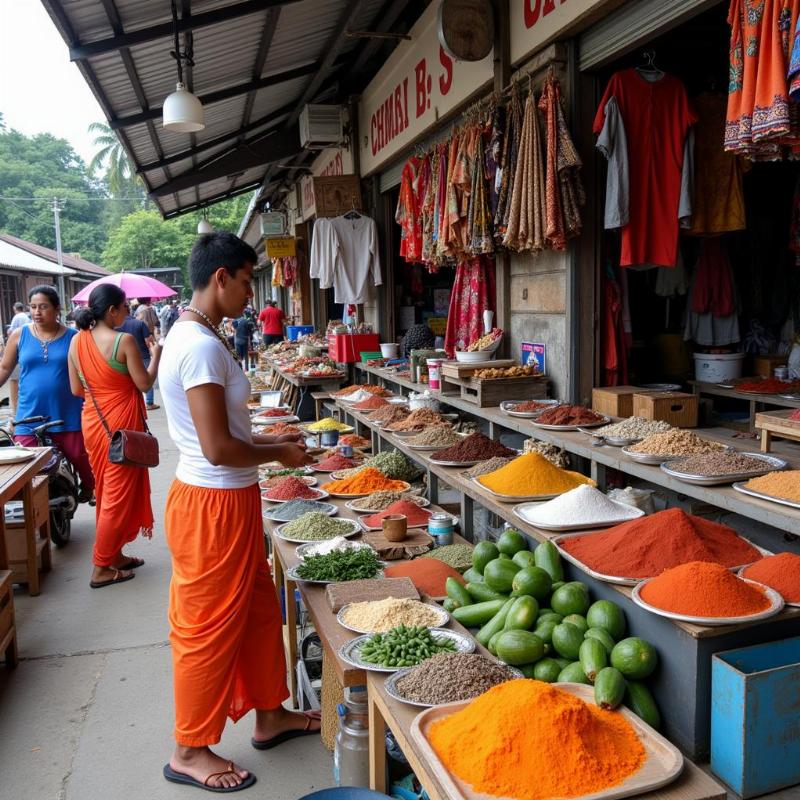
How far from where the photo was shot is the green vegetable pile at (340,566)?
118 inches

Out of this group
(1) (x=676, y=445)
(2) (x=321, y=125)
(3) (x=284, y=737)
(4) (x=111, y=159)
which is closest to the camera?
(3) (x=284, y=737)

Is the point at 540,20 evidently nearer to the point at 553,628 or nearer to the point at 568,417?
the point at 568,417

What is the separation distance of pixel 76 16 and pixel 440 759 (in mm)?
5374

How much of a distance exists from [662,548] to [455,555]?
3.78ft

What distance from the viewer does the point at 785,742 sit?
184 cm

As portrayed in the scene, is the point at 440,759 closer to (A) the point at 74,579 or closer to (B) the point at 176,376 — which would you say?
(B) the point at 176,376

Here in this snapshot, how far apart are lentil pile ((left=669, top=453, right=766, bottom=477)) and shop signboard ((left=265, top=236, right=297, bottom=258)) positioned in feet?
40.1

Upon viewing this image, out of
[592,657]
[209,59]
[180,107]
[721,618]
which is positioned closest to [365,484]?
[592,657]

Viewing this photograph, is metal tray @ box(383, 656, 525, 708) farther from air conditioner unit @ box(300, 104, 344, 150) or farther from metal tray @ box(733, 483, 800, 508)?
air conditioner unit @ box(300, 104, 344, 150)

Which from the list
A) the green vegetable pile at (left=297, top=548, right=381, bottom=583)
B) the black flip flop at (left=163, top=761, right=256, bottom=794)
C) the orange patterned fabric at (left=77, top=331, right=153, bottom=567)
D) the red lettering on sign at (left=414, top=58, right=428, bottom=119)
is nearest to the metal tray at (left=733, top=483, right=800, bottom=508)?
the green vegetable pile at (left=297, top=548, right=381, bottom=583)

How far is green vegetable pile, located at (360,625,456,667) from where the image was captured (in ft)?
7.41

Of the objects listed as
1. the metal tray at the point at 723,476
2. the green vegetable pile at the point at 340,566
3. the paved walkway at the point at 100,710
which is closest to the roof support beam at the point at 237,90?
the paved walkway at the point at 100,710

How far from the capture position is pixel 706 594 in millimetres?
1966

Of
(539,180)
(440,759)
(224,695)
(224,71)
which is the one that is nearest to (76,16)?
(224,71)
